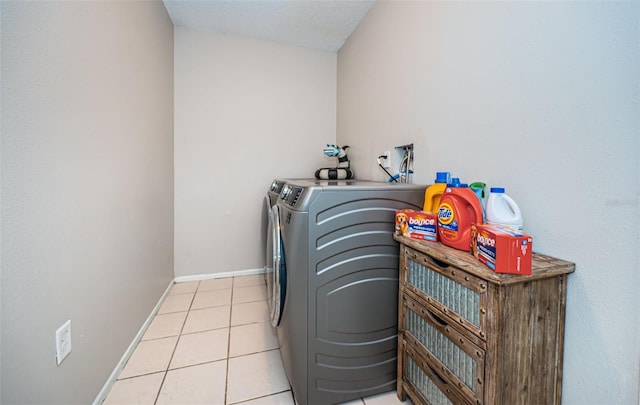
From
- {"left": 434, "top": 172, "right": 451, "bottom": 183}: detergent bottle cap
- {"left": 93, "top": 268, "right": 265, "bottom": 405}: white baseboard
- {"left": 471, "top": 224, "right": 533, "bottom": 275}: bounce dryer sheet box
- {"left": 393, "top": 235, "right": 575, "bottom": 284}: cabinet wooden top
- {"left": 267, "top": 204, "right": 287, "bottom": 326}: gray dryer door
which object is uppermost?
{"left": 434, "top": 172, "right": 451, "bottom": 183}: detergent bottle cap

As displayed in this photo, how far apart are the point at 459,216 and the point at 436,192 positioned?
25 centimetres

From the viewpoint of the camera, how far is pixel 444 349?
3.08ft

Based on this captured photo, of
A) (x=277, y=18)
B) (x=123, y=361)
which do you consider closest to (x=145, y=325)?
(x=123, y=361)

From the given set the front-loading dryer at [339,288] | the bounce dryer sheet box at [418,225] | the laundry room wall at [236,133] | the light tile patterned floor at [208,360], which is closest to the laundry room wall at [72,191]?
the light tile patterned floor at [208,360]

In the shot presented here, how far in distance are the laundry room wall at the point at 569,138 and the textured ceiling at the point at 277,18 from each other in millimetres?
1046

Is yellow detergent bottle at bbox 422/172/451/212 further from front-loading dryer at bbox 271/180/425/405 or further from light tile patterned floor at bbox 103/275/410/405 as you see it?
light tile patterned floor at bbox 103/275/410/405

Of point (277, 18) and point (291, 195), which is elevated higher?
point (277, 18)

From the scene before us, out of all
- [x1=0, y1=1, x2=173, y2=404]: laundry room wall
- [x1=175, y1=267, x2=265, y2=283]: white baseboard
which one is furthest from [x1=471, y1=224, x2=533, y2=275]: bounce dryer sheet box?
[x1=175, y1=267, x2=265, y2=283]: white baseboard

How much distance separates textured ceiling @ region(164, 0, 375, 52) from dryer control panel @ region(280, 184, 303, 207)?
64.4 inches

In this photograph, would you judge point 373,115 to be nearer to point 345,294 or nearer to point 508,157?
point 508,157

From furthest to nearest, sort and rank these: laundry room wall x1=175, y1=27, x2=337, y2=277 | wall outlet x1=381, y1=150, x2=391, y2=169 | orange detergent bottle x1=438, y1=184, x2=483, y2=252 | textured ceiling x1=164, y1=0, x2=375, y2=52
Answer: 1. laundry room wall x1=175, y1=27, x2=337, y2=277
2. textured ceiling x1=164, y1=0, x2=375, y2=52
3. wall outlet x1=381, y1=150, x2=391, y2=169
4. orange detergent bottle x1=438, y1=184, x2=483, y2=252

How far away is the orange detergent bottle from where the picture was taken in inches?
36.5

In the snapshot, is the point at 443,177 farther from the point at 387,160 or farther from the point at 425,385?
the point at 425,385

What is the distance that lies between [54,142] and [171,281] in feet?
5.99
